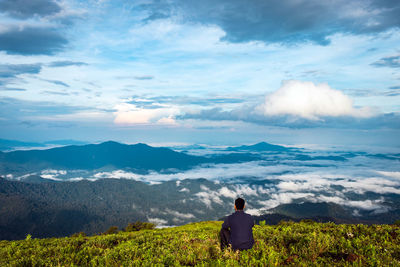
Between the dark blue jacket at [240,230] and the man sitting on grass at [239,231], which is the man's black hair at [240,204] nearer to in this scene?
the man sitting on grass at [239,231]

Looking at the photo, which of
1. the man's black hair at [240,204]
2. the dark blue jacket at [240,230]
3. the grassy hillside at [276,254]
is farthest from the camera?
the man's black hair at [240,204]

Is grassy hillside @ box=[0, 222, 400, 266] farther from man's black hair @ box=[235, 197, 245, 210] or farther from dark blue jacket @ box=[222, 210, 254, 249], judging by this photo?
man's black hair @ box=[235, 197, 245, 210]

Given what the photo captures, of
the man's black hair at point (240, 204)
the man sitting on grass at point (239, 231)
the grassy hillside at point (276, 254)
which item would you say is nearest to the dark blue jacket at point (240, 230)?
the man sitting on grass at point (239, 231)

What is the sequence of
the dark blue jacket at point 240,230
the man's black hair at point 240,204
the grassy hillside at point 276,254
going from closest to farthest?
the grassy hillside at point 276,254
the dark blue jacket at point 240,230
the man's black hair at point 240,204

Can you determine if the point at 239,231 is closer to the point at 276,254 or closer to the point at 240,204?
the point at 240,204

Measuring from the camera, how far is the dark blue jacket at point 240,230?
9984 mm

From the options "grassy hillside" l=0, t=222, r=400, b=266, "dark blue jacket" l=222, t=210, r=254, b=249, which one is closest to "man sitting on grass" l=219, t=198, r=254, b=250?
"dark blue jacket" l=222, t=210, r=254, b=249

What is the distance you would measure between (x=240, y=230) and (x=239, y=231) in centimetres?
6

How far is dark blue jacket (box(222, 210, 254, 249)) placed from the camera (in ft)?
32.8

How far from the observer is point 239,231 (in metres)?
10.2

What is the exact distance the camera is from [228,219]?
10.5 metres

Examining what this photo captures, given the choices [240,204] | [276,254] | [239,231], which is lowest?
[276,254]

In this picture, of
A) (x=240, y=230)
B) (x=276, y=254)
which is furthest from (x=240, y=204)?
(x=276, y=254)

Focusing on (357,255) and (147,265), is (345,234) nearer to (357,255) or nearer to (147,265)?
(357,255)
